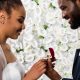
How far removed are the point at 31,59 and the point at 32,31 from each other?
0.22 meters

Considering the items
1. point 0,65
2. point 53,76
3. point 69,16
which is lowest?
point 53,76

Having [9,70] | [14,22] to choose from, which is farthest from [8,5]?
[9,70]

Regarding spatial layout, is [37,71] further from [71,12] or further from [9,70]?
[71,12]

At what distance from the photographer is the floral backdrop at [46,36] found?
225 centimetres

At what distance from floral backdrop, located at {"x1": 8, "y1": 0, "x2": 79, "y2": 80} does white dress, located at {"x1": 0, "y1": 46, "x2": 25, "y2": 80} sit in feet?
2.22

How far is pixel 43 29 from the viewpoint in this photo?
226 centimetres

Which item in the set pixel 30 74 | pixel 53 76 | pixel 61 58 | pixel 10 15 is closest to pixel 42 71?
pixel 30 74

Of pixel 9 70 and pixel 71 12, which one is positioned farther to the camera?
pixel 71 12

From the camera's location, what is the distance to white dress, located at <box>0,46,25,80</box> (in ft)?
4.70

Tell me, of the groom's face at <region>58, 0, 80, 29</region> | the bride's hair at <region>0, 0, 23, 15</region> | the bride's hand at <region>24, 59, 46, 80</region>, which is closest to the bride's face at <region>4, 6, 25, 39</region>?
the bride's hair at <region>0, 0, 23, 15</region>

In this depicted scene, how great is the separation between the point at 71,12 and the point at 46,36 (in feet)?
2.03

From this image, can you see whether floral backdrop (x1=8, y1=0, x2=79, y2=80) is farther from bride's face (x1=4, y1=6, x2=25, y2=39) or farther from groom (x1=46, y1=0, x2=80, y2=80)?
bride's face (x1=4, y1=6, x2=25, y2=39)

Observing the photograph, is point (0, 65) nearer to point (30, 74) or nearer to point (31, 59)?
point (30, 74)

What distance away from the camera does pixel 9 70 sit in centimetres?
150
